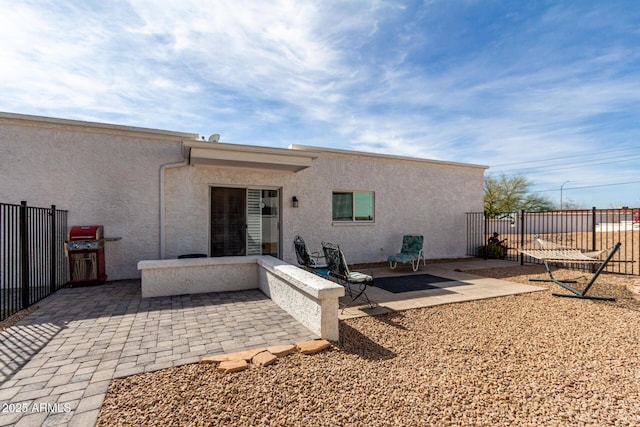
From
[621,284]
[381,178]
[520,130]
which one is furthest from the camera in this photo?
[520,130]

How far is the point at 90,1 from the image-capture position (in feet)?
17.6

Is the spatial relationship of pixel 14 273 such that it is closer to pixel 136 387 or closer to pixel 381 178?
pixel 136 387

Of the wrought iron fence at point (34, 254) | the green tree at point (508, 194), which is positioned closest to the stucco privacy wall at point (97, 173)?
the wrought iron fence at point (34, 254)

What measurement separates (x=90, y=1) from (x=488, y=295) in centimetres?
944

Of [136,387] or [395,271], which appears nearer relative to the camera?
[136,387]

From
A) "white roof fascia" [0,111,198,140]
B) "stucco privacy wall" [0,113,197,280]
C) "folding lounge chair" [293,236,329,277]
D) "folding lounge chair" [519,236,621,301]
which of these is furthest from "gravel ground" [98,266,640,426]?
"white roof fascia" [0,111,198,140]

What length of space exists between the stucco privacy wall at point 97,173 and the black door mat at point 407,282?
18.9 feet

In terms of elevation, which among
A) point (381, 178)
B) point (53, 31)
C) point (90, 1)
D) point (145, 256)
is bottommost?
point (145, 256)

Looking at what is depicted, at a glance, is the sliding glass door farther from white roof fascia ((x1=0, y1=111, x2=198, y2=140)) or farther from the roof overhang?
white roof fascia ((x1=0, y1=111, x2=198, y2=140))

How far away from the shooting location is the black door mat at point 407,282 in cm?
658

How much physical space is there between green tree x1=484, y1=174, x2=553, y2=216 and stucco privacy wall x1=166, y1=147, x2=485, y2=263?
532 inches

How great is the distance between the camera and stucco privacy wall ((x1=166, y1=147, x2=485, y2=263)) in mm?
7801

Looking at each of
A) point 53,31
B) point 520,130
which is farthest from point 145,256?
point 520,130

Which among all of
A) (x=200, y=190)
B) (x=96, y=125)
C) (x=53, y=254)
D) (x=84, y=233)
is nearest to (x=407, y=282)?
(x=200, y=190)
